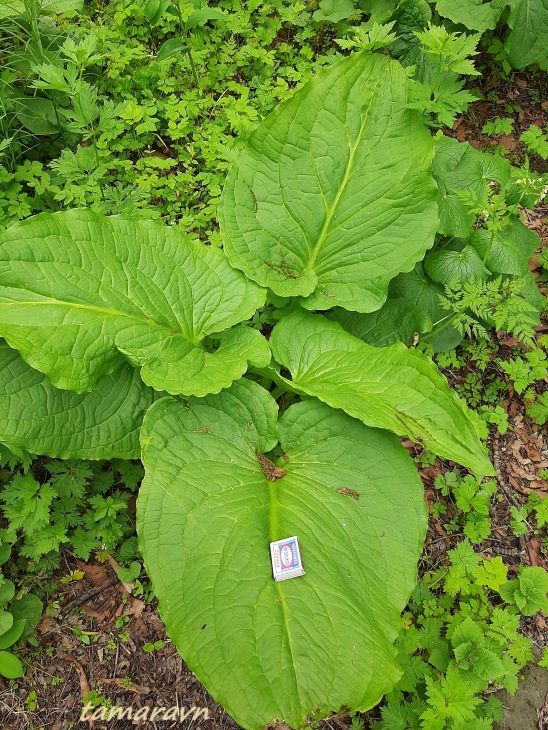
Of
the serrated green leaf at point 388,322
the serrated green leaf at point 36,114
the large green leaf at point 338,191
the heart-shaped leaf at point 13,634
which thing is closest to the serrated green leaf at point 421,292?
the serrated green leaf at point 388,322

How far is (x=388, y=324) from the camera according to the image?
9.62 ft

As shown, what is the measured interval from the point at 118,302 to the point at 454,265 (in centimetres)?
196

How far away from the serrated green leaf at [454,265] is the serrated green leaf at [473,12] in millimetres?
1822

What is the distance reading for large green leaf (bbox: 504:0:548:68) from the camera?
12.1ft

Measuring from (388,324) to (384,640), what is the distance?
1.61 meters

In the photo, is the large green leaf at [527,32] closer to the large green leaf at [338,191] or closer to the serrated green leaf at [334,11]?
the serrated green leaf at [334,11]

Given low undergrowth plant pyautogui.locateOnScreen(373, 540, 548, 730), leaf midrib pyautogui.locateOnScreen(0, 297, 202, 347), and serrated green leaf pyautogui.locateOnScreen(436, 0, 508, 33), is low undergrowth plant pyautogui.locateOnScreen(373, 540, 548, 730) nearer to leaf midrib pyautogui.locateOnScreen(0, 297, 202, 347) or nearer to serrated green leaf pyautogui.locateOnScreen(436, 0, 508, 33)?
leaf midrib pyautogui.locateOnScreen(0, 297, 202, 347)

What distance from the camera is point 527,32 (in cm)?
379

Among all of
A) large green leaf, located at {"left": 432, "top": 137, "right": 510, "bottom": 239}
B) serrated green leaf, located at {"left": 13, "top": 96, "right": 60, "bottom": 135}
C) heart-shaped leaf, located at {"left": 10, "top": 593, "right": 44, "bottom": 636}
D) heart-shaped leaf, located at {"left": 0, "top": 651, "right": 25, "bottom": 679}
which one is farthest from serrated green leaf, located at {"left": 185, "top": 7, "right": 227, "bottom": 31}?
heart-shaped leaf, located at {"left": 0, "top": 651, "right": 25, "bottom": 679}

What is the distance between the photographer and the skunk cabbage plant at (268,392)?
192 centimetres

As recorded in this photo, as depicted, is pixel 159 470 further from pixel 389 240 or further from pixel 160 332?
pixel 389 240

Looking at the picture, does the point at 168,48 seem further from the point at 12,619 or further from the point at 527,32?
the point at 12,619

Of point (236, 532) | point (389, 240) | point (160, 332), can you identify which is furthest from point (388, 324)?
point (236, 532)

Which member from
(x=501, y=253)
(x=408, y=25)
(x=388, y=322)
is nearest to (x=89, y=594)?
(x=388, y=322)
